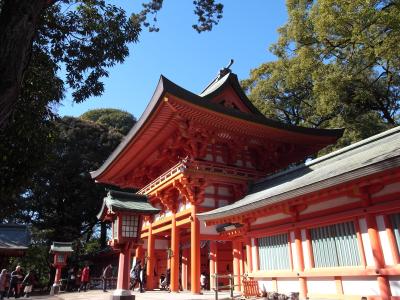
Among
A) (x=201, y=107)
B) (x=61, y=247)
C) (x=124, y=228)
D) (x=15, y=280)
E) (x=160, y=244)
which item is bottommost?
(x=15, y=280)

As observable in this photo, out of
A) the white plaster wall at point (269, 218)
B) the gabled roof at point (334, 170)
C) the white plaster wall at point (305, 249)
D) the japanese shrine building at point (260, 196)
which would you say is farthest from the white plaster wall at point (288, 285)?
the gabled roof at point (334, 170)

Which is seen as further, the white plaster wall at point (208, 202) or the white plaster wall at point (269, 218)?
the white plaster wall at point (208, 202)

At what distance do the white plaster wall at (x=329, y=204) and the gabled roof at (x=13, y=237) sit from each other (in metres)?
14.7

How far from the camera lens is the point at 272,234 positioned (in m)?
10.3

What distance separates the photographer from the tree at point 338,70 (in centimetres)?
1577

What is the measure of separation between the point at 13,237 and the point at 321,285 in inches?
678

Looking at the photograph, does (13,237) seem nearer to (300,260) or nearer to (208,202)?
(208,202)

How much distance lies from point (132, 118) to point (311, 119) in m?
32.0

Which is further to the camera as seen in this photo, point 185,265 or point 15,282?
point 185,265

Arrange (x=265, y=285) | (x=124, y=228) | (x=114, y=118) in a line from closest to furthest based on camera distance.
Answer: (x=265, y=285) → (x=124, y=228) → (x=114, y=118)

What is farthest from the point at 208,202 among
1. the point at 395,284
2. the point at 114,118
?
the point at 114,118

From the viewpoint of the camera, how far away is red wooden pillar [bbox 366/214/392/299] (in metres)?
7.12

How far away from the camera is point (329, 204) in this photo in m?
8.61

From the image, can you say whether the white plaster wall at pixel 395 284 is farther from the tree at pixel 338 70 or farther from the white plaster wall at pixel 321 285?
the tree at pixel 338 70
